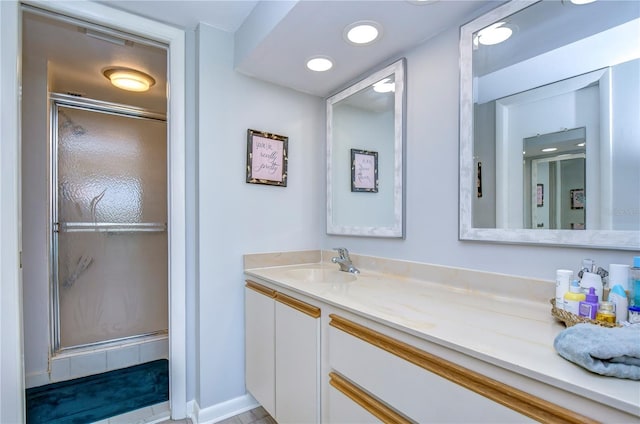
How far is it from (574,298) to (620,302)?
100 mm

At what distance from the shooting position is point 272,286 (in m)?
1.57

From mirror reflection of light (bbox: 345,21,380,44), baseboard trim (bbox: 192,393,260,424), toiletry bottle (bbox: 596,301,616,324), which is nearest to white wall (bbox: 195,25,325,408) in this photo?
baseboard trim (bbox: 192,393,260,424)

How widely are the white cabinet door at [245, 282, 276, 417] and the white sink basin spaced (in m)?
0.23

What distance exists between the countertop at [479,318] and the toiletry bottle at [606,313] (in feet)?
0.31

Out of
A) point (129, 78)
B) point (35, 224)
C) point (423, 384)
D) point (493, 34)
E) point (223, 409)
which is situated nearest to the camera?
point (423, 384)

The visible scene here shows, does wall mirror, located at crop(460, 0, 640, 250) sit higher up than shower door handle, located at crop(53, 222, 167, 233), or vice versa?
wall mirror, located at crop(460, 0, 640, 250)

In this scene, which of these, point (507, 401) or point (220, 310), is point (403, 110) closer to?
point (507, 401)

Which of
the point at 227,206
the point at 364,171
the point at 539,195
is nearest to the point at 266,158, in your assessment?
the point at 227,206

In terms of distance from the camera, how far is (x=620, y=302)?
835 millimetres

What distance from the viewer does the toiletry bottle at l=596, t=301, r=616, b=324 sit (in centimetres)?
82

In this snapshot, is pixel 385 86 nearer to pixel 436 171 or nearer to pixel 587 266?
pixel 436 171

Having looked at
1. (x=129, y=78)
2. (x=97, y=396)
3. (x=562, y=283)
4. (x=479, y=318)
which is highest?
(x=129, y=78)

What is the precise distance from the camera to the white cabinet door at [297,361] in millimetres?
1249

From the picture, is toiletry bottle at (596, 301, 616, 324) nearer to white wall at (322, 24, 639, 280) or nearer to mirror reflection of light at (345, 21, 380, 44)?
white wall at (322, 24, 639, 280)
